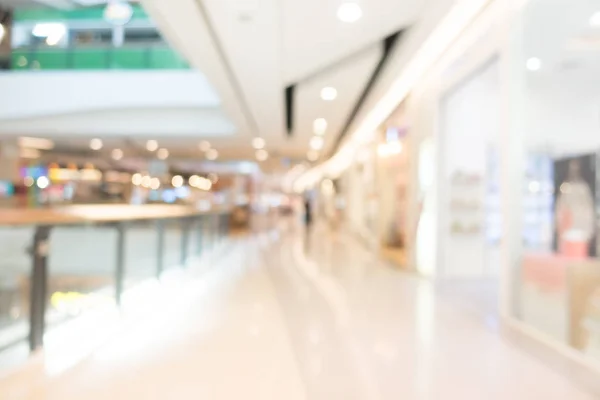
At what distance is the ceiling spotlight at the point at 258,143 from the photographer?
51.4 ft

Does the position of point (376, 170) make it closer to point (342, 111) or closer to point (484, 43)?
point (342, 111)

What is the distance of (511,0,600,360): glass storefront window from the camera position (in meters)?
3.78

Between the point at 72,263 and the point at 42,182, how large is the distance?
52.9ft

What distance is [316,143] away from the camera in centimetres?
1686

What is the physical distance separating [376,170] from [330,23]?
730 cm

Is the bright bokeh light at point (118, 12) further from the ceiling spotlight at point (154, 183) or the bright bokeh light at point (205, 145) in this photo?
the ceiling spotlight at point (154, 183)

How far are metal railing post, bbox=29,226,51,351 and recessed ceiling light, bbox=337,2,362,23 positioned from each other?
3.40m

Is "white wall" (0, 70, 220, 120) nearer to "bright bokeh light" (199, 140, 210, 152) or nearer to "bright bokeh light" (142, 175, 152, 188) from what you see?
"bright bokeh light" (199, 140, 210, 152)

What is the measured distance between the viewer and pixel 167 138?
14781 millimetres

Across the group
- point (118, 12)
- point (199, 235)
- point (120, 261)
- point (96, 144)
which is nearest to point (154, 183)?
point (96, 144)

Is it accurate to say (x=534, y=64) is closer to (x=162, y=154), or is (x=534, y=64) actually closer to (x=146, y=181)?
(x=162, y=154)

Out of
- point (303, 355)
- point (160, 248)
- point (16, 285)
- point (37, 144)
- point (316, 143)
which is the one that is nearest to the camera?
point (303, 355)

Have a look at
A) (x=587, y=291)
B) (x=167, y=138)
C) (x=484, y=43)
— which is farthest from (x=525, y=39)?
(x=167, y=138)

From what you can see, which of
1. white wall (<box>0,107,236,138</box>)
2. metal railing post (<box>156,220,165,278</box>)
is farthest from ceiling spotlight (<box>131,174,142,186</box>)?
metal railing post (<box>156,220,165,278</box>)
